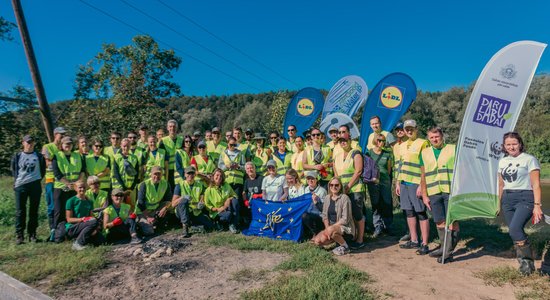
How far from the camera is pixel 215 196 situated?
689 centimetres

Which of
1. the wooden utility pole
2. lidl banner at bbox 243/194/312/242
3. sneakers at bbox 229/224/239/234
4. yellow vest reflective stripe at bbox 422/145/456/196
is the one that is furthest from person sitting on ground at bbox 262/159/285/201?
the wooden utility pole

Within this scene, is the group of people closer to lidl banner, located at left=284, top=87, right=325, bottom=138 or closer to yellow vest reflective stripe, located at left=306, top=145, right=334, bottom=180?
yellow vest reflective stripe, located at left=306, top=145, right=334, bottom=180

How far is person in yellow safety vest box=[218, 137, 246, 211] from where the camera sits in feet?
23.9

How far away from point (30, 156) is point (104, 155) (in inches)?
47.8

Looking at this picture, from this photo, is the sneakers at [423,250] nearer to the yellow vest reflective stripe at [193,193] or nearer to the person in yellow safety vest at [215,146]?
the yellow vest reflective stripe at [193,193]

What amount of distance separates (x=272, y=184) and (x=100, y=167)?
340 cm

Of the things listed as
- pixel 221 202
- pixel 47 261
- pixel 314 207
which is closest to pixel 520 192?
pixel 314 207

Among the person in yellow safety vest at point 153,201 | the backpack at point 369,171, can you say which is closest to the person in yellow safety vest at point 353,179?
the backpack at point 369,171

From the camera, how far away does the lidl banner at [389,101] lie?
7719 millimetres

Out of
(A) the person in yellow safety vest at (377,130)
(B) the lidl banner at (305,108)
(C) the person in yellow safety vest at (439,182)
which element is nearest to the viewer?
(C) the person in yellow safety vest at (439,182)

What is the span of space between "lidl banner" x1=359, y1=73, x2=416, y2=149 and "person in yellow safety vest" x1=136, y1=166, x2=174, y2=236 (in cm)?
440

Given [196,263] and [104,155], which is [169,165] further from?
[196,263]

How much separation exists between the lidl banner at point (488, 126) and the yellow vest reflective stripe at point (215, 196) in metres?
4.09

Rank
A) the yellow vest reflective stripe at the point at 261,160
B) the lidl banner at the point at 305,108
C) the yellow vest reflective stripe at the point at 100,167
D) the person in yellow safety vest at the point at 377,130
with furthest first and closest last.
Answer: the lidl banner at the point at 305,108 < the yellow vest reflective stripe at the point at 261,160 < the person in yellow safety vest at the point at 377,130 < the yellow vest reflective stripe at the point at 100,167
